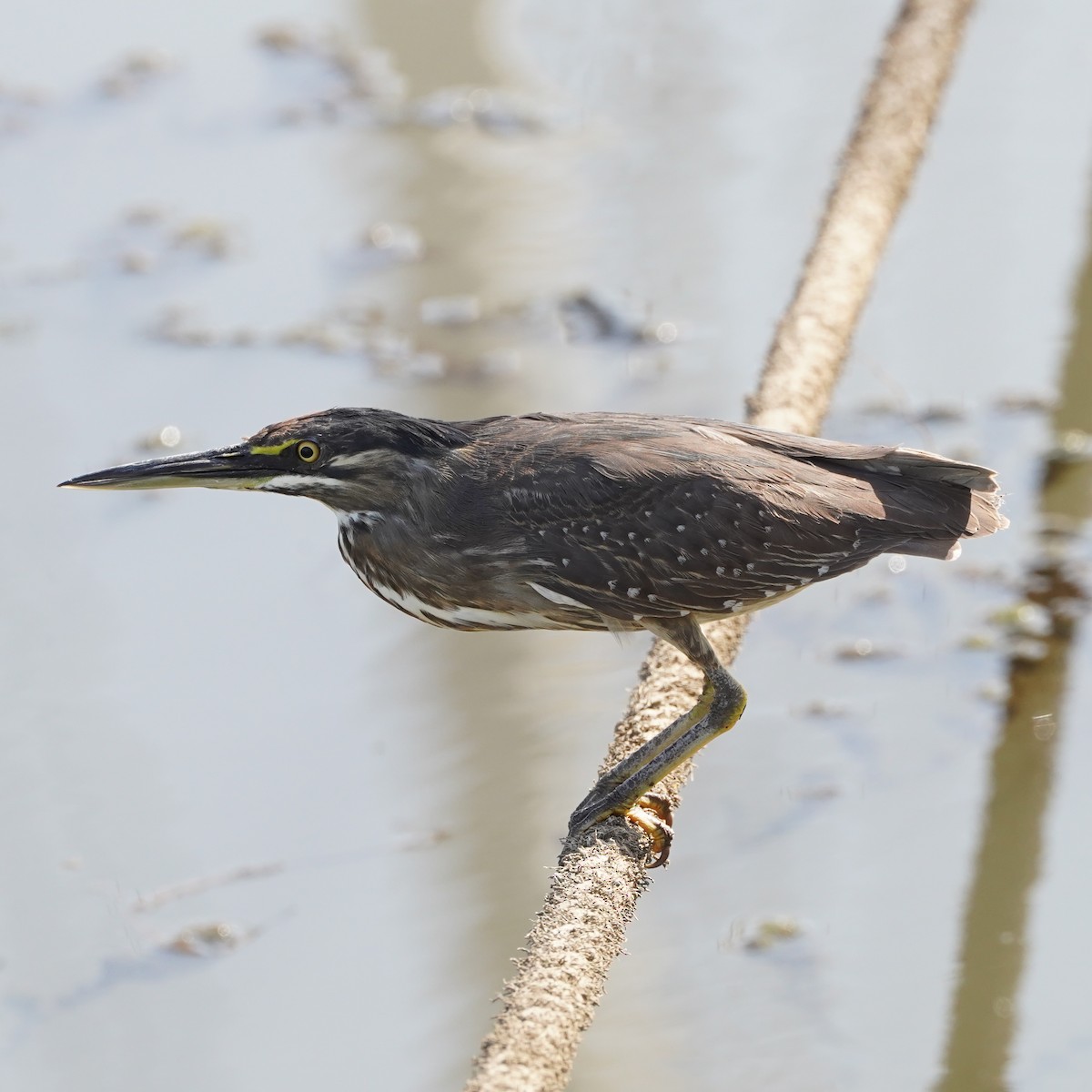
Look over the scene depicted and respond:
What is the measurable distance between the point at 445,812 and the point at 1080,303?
408cm

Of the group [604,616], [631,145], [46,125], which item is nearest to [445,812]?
[604,616]

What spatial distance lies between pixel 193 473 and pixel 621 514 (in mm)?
1059

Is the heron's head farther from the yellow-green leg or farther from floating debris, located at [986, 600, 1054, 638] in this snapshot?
floating debris, located at [986, 600, 1054, 638]

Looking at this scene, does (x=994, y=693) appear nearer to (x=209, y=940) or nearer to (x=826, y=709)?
(x=826, y=709)

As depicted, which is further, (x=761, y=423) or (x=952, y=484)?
(x=761, y=423)

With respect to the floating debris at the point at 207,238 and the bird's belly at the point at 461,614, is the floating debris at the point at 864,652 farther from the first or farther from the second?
the floating debris at the point at 207,238

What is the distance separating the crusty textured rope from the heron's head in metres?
0.88

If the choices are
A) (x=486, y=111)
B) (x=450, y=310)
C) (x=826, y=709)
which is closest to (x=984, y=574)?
(x=826, y=709)

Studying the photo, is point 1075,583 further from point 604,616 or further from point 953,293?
point 604,616

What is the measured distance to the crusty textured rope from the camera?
2.85 metres

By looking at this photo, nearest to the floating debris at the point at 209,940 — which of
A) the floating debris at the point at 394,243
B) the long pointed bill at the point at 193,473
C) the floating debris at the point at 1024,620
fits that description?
the long pointed bill at the point at 193,473

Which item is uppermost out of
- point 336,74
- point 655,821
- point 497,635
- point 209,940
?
point 655,821

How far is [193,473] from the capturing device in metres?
3.95

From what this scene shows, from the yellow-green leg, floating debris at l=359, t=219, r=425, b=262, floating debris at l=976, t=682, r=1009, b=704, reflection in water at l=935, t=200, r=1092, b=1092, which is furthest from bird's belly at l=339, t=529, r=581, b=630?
floating debris at l=359, t=219, r=425, b=262
